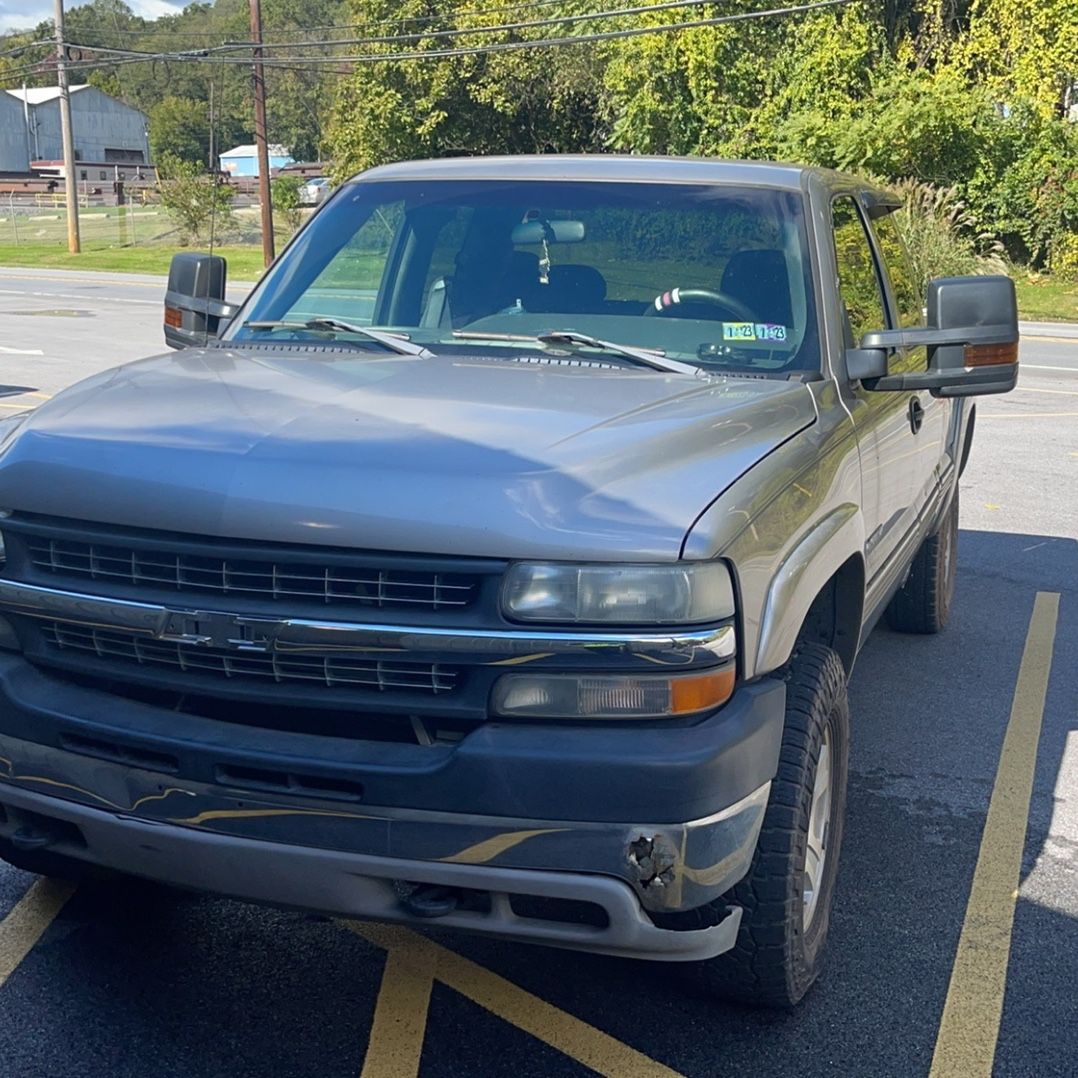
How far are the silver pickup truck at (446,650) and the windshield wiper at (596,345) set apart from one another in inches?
5.9

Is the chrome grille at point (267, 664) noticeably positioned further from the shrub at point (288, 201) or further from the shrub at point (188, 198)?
the shrub at point (288, 201)

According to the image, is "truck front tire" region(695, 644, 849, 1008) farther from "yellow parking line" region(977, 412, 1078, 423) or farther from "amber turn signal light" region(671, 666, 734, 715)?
"yellow parking line" region(977, 412, 1078, 423)

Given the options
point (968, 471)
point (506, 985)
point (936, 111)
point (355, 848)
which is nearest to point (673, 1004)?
point (506, 985)

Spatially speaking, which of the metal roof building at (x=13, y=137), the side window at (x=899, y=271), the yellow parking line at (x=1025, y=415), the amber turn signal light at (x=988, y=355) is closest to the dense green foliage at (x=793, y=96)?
the yellow parking line at (x=1025, y=415)

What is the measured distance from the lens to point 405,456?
289 centimetres

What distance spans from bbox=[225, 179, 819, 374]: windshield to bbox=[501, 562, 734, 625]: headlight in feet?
4.31

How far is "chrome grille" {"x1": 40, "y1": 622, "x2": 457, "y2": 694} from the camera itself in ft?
9.02

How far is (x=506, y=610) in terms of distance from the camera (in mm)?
2682

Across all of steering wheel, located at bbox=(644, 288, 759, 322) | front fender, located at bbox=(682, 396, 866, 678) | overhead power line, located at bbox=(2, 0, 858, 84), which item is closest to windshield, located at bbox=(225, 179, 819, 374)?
steering wheel, located at bbox=(644, 288, 759, 322)

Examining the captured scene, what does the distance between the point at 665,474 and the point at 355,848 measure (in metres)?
0.95

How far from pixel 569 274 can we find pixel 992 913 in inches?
84.0

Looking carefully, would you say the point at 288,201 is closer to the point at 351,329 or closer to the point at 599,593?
the point at 351,329

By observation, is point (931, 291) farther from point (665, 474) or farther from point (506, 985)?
point (506, 985)

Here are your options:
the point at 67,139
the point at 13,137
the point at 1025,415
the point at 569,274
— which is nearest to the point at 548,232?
the point at 569,274
